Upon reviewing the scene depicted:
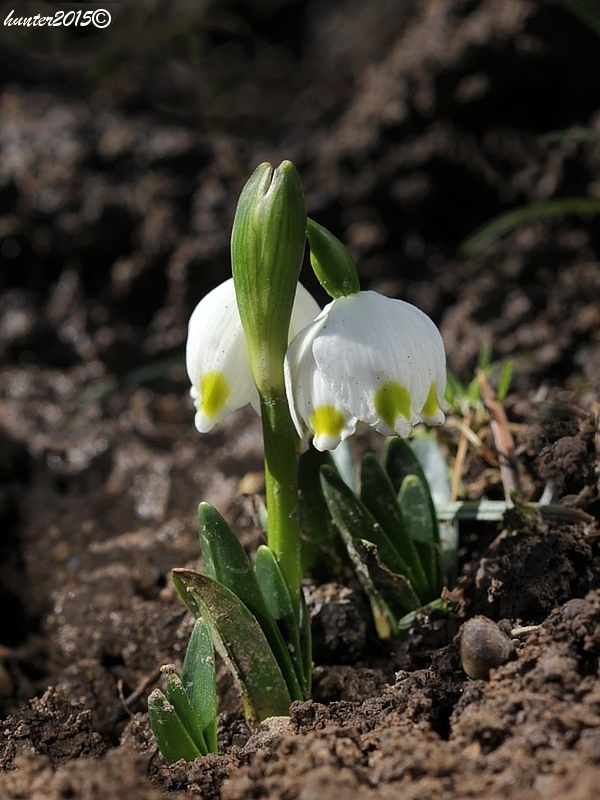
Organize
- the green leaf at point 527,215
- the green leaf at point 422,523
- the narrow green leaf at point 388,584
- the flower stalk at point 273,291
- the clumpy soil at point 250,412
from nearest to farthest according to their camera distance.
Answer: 1. the clumpy soil at point 250,412
2. the flower stalk at point 273,291
3. the narrow green leaf at point 388,584
4. the green leaf at point 422,523
5. the green leaf at point 527,215

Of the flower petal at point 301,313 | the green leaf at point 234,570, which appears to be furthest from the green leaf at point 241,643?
the flower petal at point 301,313

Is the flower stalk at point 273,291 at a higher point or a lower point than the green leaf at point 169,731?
higher

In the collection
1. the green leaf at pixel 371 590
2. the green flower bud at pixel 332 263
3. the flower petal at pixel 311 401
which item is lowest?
the green leaf at pixel 371 590

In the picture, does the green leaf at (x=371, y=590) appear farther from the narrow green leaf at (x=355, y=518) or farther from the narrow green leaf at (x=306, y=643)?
the narrow green leaf at (x=306, y=643)

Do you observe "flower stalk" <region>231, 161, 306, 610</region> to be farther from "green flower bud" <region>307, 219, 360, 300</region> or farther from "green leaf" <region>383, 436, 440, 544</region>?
"green leaf" <region>383, 436, 440, 544</region>

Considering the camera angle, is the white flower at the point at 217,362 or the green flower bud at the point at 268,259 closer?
the green flower bud at the point at 268,259

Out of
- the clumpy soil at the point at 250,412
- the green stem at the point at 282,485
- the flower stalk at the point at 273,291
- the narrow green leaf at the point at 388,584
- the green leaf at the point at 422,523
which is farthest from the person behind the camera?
the green leaf at the point at 422,523
